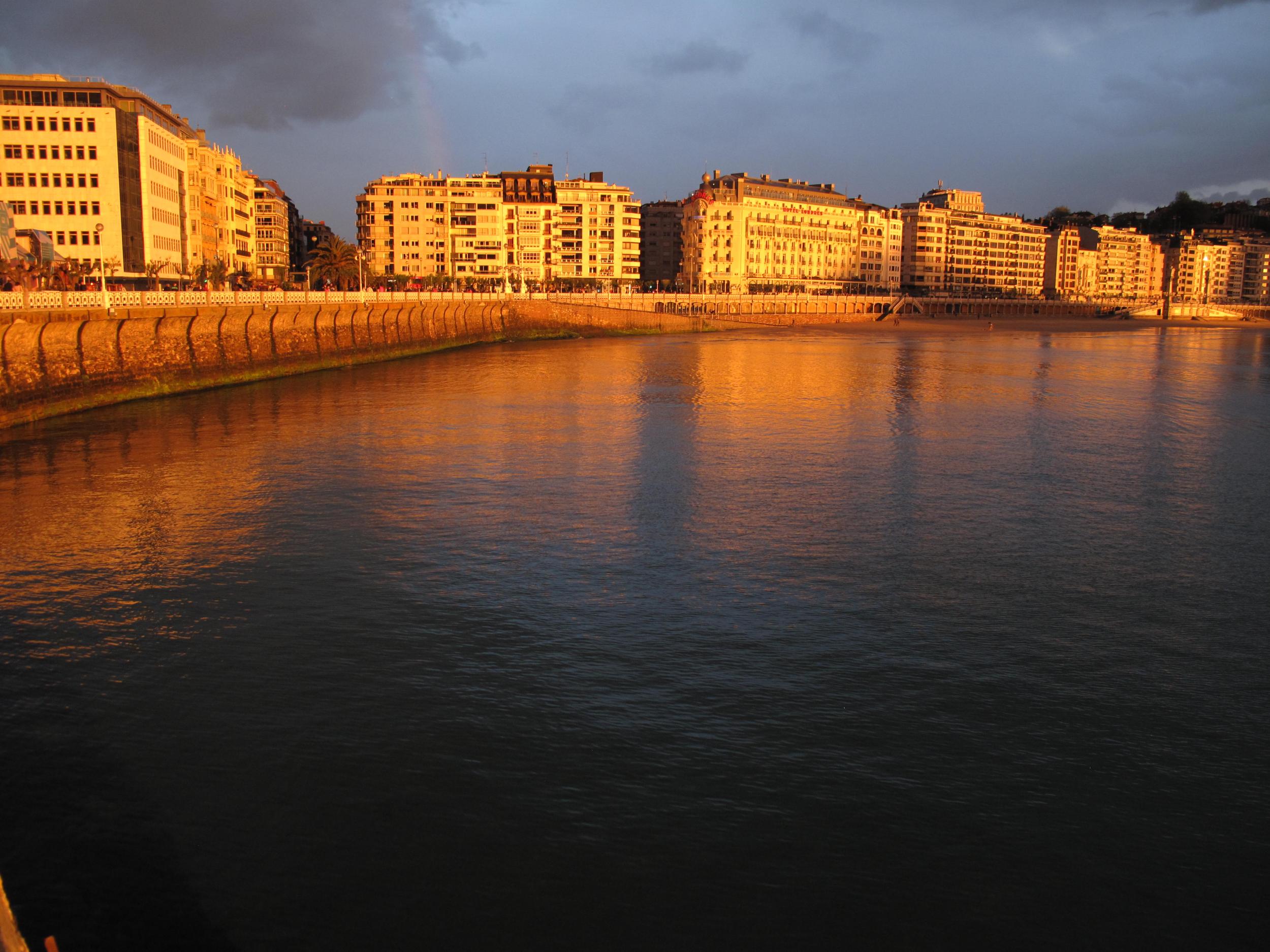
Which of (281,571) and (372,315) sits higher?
(372,315)

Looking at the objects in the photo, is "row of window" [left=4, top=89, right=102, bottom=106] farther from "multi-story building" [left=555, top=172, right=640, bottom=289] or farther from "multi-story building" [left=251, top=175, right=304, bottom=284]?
"multi-story building" [left=555, top=172, right=640, bottom=289]

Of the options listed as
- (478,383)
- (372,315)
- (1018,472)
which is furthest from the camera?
(372,315)

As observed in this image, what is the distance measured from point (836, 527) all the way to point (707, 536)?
101 inches

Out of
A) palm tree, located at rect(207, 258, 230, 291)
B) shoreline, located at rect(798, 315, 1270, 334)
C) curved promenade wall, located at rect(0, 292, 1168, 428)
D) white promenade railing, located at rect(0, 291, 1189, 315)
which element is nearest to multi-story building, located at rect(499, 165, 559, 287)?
white promenade railing, located at rect(0, 291, 1189, 315)

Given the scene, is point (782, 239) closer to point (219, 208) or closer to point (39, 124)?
point (219, 208)

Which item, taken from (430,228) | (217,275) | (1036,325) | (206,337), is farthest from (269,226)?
(1036,325)

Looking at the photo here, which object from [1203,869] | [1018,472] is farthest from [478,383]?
[1203,869]

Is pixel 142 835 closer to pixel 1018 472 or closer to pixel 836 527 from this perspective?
pixel 836 527

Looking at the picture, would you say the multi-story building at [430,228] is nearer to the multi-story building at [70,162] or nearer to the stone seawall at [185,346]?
the stone seawall at [185,346]

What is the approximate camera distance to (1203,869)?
9141 millimetres

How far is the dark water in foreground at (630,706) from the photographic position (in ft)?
28.7

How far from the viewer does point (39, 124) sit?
6219 cm

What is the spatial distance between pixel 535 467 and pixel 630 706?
15.4m

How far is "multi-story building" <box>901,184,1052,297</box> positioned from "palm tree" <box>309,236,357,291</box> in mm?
104401
